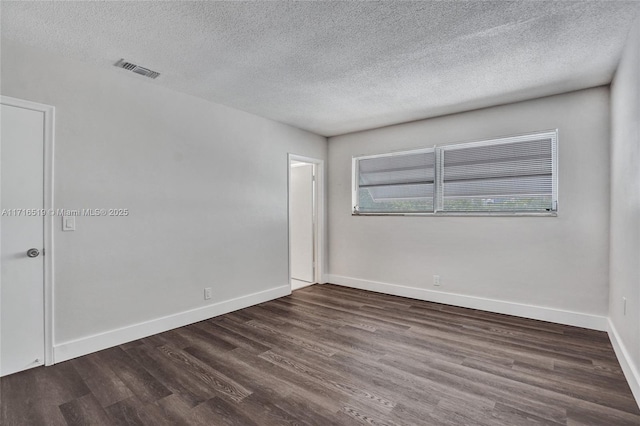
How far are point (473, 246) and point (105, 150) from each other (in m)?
4.22

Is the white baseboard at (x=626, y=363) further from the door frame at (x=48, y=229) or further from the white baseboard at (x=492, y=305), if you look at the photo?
the door frame at (x=48, y=229)

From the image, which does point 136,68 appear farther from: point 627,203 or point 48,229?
point 627,203

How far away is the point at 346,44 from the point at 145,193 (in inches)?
93.7

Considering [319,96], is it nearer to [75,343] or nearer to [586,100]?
[586,100]

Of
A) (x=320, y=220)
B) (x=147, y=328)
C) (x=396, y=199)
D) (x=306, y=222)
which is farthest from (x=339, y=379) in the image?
(x=306, y=222)

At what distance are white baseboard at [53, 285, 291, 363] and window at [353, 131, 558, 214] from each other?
231cm

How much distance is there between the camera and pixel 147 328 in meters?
3.14

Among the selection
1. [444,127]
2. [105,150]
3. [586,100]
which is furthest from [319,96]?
[586,100]

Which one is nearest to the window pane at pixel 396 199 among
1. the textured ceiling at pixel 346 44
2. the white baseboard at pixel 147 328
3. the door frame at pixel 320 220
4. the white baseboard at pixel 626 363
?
the door frame at pixel 320 220

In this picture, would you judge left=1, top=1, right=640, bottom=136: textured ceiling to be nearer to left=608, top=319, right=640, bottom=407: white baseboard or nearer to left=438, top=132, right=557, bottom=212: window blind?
left=438, top=132, right=557, bottom=212: window blind

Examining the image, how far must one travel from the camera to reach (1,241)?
2375 mm

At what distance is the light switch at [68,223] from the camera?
2.66 m

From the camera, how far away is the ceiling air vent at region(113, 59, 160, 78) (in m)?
2.75

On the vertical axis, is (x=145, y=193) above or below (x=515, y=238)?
above
